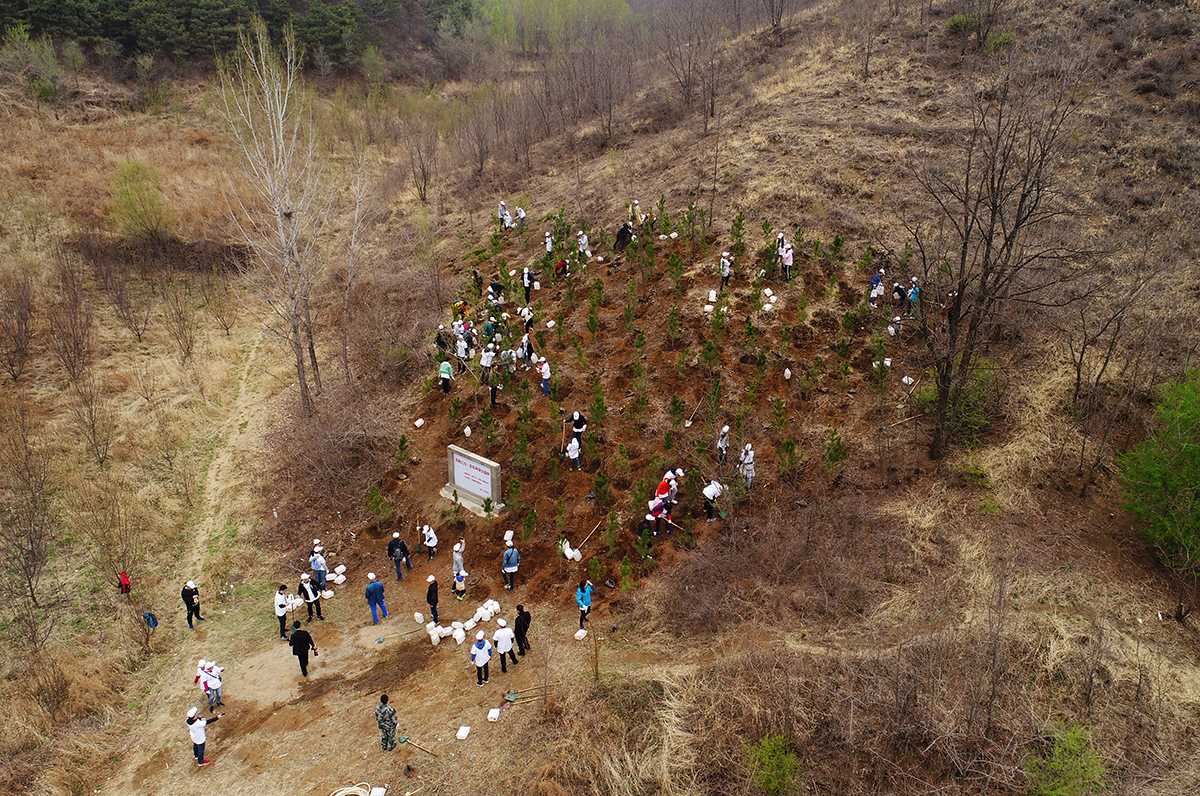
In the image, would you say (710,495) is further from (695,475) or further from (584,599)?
(584,599)

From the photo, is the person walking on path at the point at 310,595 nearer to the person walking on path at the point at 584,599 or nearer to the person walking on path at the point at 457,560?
the person walking on path at the point at 457,560

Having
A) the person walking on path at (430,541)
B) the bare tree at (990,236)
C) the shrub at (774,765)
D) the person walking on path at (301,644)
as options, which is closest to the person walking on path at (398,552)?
the person walking on path at (430,541)

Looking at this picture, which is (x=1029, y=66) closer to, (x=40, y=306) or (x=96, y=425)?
(x=96, y=425)

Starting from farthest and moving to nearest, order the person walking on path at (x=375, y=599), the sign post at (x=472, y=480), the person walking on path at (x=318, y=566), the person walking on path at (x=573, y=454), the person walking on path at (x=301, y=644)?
1. the person walking on path at (x=573, y=454)
2. the sign post at (x=472, y=480)
3. the person walking on path at (x=318, y=566)
4. the person walking on path at (x=375, y=599)
5. the person walking on path at (x=301, y=644)

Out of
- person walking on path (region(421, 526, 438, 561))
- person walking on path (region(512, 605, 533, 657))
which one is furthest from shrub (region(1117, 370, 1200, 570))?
person walking on path (region(421, 526, 438, 561))

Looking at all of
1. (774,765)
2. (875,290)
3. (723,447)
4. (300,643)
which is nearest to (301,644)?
(300,643)

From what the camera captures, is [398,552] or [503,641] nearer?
[503,641]
